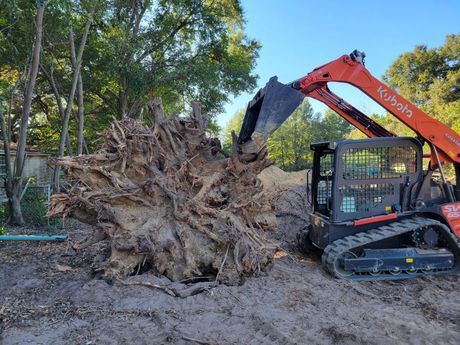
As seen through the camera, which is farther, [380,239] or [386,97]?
[386,97]

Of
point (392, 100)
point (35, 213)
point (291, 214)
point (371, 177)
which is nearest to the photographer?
point (371, 177)

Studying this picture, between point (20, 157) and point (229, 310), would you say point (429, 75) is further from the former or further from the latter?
point (229, 310)

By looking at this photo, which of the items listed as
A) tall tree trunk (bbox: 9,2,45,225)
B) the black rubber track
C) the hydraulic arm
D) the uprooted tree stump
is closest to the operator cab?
the black rubber track

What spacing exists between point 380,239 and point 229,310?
2.53m

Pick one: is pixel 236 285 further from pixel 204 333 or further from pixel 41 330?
pixel 41 330

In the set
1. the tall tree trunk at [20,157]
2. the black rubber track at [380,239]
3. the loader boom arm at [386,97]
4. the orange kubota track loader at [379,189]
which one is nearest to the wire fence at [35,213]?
the tall tree trunk at [20,157]

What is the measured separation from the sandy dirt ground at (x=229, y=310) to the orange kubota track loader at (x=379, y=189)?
0.32m

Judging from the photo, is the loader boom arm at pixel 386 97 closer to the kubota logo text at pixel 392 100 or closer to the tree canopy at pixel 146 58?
the kubota logo text at pixel 392 100

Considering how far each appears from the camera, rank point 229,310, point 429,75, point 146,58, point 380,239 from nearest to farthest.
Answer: point 229,310 < point 380,239 < point 146,58 < point 429,75

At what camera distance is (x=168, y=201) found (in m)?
5.35

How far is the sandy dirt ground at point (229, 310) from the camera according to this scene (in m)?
3.53

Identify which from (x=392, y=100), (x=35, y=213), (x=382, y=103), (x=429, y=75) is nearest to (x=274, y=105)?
(x=382, y=103)

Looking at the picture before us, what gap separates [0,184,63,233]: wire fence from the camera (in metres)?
9.07

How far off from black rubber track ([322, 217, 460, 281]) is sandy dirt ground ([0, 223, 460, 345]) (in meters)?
0.14
